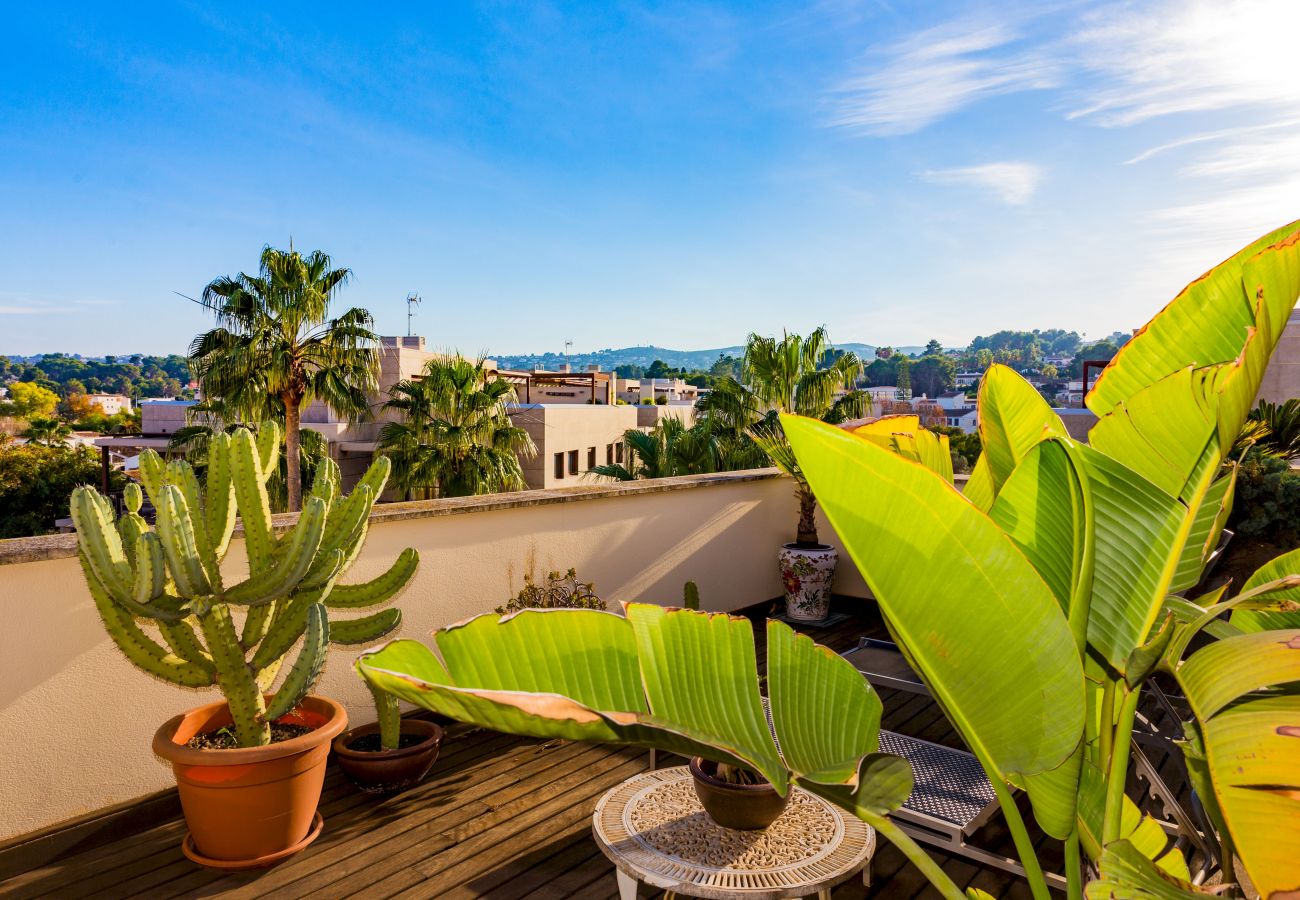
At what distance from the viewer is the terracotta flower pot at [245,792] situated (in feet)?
9.56

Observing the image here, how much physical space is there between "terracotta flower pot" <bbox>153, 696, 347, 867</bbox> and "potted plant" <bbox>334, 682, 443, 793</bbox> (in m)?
0.36

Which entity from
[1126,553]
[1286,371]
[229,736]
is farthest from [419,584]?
[1286,371]

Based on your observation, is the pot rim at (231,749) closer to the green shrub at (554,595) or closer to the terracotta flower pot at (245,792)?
the terracotta flower pot at (245,792)

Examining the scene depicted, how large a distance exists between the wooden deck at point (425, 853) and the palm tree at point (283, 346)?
15611mm

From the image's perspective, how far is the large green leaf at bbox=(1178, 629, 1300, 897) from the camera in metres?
0.85

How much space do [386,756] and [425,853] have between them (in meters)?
0.56

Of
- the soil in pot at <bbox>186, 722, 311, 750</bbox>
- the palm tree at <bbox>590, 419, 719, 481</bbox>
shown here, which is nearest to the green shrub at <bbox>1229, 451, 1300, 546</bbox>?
the palm tree at <bbox>590, 419, 719, 481</bbox>

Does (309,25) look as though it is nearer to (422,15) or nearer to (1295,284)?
(422,15)

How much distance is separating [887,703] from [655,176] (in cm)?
4504

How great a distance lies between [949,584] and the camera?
0.94 metres

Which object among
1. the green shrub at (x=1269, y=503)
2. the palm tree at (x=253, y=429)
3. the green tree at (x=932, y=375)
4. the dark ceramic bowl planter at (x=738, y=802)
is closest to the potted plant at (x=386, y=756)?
the dark ceramic bowl planter at (x=738, y=802)

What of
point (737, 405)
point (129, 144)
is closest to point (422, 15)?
point (737, 405)

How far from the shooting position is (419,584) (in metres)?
4.29

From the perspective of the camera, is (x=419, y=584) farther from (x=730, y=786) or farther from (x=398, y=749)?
(x=730, y=786)
